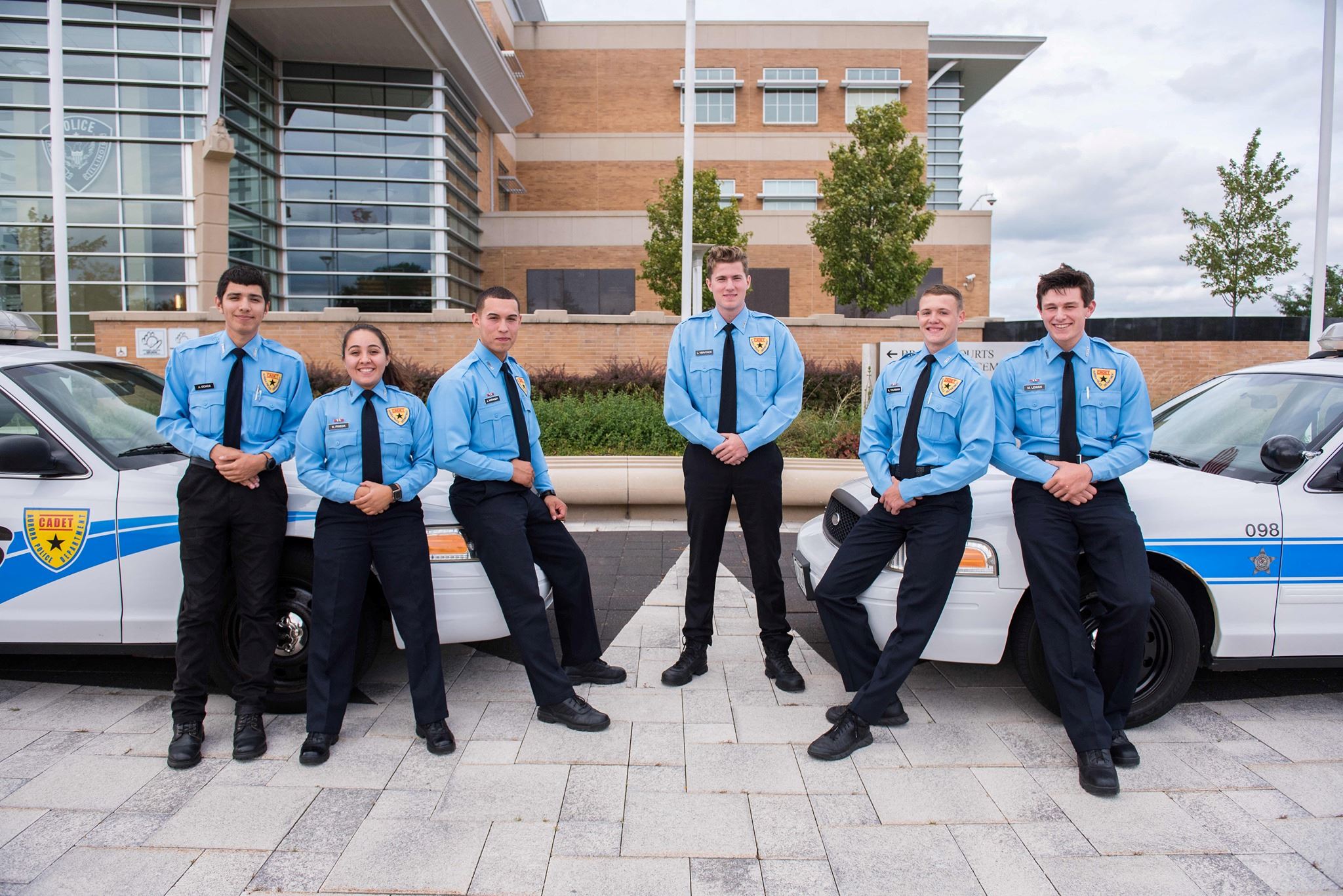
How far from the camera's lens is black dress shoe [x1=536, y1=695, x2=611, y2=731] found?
13.0ft

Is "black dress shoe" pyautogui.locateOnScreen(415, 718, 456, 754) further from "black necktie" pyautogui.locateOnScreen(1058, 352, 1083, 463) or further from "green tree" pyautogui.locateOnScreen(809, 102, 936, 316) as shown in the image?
"green tree" pyautogui.locateOnScreen(809, 102, 936, 316)

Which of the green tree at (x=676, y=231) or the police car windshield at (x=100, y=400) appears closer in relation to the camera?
the police car windshield at (x=100, y=400)

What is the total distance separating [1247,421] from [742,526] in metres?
2.68

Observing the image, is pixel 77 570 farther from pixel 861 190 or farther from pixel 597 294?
pixel 597 294

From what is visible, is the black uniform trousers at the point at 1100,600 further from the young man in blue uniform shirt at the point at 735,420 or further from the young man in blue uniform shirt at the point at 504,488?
the young man in blue uniform shirt at the point at 504,488

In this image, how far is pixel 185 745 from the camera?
3.67 m

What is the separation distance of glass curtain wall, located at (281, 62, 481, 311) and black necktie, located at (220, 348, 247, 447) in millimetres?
22792

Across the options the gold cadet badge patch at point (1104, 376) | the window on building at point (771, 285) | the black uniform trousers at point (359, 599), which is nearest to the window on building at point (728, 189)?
the window on building at point (771, 285)

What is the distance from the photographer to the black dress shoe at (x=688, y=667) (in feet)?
14.9

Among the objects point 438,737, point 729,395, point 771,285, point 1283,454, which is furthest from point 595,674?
point 771,285

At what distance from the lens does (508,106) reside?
31531mm

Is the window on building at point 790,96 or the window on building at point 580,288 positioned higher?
the window on building at point 790,96

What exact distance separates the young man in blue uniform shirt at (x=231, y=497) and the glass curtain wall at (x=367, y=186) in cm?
2276

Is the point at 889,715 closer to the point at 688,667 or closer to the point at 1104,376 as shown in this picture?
the point at 688,667
